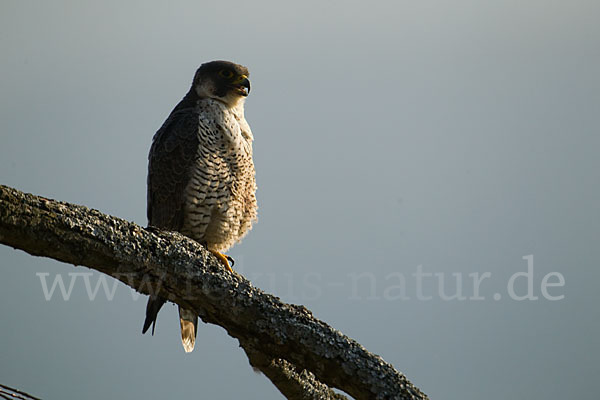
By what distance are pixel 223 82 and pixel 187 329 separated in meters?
2.06

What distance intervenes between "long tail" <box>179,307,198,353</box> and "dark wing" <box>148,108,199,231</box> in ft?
2.24

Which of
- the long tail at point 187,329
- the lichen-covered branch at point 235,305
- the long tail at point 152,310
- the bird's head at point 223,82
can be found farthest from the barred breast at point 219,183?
the lichen-covered branch at point 235,305

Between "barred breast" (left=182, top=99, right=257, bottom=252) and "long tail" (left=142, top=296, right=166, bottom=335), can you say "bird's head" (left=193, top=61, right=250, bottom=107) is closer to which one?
"barred breast" (left=182, top=99, right=257, bottom=252)

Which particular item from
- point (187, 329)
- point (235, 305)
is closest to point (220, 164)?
point (187, 329)

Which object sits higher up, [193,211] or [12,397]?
[193,211]

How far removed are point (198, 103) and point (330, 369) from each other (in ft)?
10.3

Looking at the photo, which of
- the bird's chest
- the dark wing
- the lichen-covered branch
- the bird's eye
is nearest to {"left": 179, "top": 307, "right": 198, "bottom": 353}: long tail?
the dark wing

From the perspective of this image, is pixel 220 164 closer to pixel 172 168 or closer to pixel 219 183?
pixel 219 183

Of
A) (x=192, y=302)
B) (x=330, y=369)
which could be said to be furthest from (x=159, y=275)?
(x=330, y=369)

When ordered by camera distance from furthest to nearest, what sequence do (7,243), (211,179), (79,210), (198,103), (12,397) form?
(198,103)
(211,179)
(79,210)
(7,243)
(12,397)

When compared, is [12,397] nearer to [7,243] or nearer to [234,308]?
[7,243]

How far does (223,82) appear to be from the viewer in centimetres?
543

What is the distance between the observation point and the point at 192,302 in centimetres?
274

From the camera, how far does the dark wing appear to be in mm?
4945
